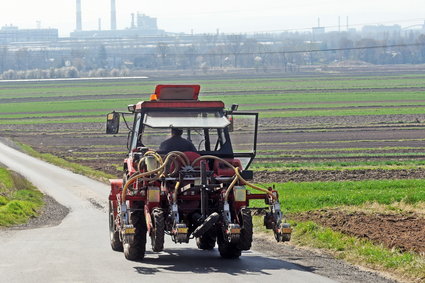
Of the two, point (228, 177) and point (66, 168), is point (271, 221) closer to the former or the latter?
point (228, 177)

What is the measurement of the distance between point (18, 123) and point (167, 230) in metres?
82.6

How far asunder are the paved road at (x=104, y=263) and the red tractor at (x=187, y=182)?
0.45 meters

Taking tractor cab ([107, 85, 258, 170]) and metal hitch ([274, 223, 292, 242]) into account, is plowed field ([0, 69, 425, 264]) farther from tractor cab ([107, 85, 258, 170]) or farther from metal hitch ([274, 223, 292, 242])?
tractor cab ([107, 85, 258, 170])

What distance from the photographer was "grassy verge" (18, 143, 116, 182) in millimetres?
49406

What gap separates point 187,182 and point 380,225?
634cm

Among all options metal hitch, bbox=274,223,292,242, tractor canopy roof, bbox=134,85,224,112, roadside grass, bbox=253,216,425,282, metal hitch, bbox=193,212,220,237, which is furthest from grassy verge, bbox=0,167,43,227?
metal hitch, bbox=274,223,292,242

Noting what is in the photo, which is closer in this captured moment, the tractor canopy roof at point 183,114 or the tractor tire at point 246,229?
the tractor tire at point 246,229

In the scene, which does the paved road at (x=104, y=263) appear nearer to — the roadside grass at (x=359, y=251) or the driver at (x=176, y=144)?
the roadside grass at (x=359, y=251)

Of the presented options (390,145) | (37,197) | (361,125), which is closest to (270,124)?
(361,125)

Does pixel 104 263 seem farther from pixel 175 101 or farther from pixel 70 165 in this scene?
pixel 70 165

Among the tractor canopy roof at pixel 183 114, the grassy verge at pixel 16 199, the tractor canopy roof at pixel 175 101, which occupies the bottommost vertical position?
the grassy verge at pixel 16 199

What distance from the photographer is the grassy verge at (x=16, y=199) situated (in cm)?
2954

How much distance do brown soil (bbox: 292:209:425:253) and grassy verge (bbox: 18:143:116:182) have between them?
2448cm

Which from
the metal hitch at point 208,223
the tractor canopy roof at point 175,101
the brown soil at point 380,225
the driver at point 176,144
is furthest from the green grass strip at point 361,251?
the tractor canopy roof at point 175,101
